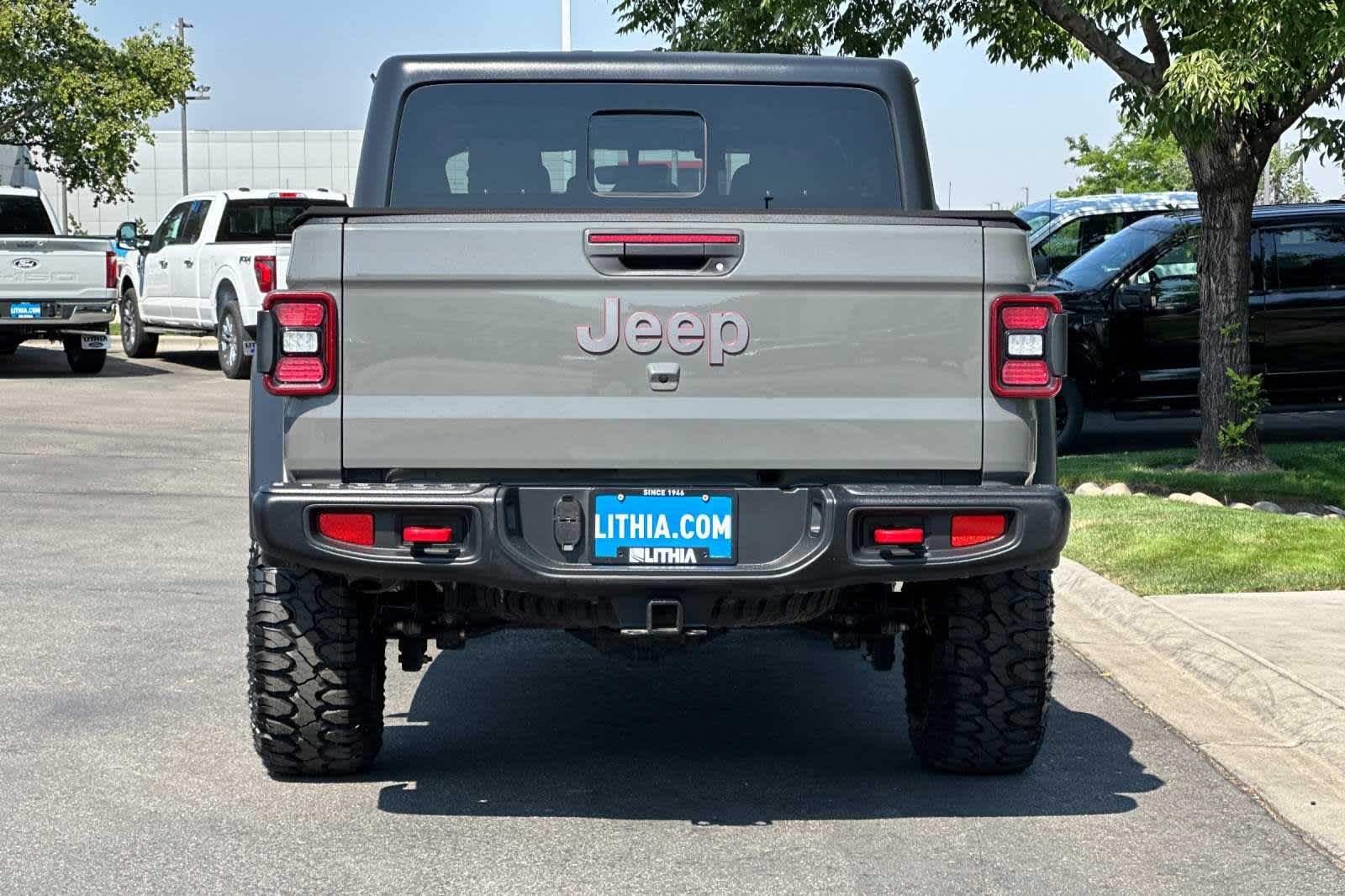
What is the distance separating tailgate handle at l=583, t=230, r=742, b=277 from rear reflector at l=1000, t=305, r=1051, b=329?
69cm

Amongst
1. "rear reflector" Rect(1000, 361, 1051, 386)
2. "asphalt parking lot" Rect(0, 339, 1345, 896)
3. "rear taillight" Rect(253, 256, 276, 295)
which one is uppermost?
"rear taillight" Rect(253, 256, 276, 295)

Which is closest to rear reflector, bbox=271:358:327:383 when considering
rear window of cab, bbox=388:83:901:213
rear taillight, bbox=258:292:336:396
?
rear taillight, bbox=258:292:336:396

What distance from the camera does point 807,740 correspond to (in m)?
6.13

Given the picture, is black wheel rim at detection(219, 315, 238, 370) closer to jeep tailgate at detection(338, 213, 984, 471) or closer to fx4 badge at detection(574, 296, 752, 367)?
jeep tailgate at detection(338, 213, 984, 471)

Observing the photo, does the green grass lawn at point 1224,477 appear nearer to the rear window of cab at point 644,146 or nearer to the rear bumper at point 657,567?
the rear window of cab at point 644,146

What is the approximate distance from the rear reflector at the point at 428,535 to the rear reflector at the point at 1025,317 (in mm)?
1486

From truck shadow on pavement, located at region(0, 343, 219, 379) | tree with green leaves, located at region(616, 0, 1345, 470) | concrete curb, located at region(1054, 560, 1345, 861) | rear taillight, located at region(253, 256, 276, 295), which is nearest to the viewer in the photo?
concrete curb, located at region(1054, 560, 1345, 861)

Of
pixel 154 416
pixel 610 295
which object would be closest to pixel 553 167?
pixel 610 295

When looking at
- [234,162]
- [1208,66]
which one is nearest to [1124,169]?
[234,162]

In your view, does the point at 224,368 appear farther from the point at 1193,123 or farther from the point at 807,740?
the point at 807,740

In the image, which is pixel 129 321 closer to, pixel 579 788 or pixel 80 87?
pixel 80 87

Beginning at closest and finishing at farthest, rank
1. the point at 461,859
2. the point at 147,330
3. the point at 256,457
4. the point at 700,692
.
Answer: the point at 461,859, the point at 256,457, the point at 700,692, the point at 147,330

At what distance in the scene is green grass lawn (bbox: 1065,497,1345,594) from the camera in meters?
8.68

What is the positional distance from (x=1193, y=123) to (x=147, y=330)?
16.1 meters
